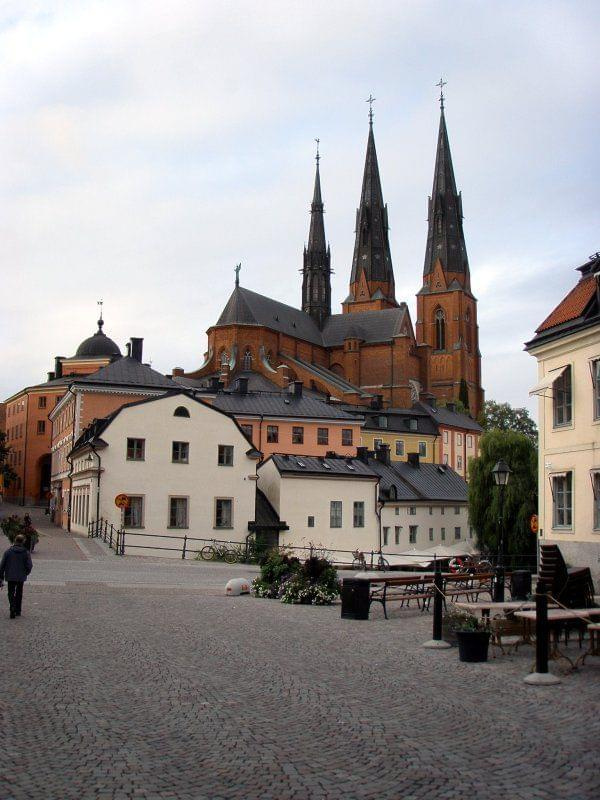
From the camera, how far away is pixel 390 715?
342 inches

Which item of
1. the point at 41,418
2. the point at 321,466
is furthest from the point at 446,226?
the point at 321,466

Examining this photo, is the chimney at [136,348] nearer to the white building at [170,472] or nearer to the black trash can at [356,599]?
the white building at [170,472]

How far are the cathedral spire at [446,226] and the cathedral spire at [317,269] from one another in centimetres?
1574

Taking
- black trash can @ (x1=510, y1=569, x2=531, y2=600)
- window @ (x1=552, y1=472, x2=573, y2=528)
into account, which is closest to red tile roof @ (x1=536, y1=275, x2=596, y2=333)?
window @ (x1=552, y1=472, x2=573, y2=528)

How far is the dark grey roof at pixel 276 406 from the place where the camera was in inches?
2564

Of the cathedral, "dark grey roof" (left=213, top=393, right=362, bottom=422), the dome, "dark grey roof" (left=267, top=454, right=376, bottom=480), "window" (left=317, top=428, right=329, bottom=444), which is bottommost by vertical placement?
"dark grey roof" (left=267, top=454, right=376, bottom=480)

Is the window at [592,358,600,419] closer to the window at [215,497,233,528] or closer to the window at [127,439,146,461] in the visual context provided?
the window at [215,497,233,528]

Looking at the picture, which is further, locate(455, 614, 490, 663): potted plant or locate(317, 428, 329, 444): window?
locate(317, 428, 329, 444): window

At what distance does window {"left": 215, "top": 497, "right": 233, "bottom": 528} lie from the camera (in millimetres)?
42656

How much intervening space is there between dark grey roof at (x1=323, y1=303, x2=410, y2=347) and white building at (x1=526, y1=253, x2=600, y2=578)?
9076cm

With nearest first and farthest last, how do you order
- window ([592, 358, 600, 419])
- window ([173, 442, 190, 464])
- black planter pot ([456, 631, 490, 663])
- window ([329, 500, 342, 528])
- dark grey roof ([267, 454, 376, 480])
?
black planter pot ([456, 631, 490, 663])
window ([592, 358, 600, 419])
window ([173, 442, 190, 464])
dark grey roof ([267, 454, 376, 480])
window ([329, 500, 342, 528])

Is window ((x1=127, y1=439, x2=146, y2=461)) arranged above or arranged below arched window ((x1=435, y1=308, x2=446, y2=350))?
below

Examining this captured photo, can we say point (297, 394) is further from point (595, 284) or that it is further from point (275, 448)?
point (595, 284)

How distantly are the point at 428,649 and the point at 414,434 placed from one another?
7364 centimetres
